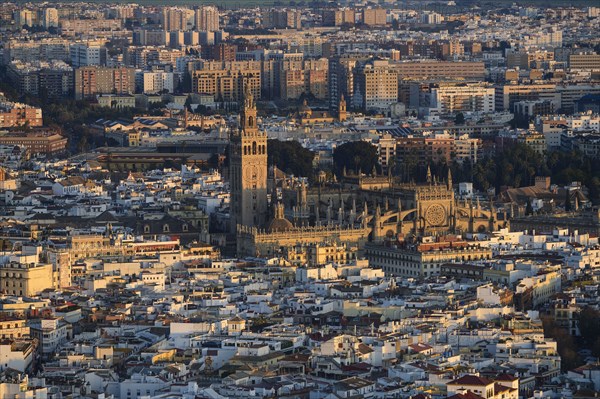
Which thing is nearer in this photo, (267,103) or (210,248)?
(210,248)

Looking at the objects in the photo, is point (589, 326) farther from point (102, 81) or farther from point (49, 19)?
point (49, 19)

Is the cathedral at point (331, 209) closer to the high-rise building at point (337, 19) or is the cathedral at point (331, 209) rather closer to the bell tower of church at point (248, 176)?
the bell tower of church at point (248, 176)

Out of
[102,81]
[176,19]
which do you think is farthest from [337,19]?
[102,81]

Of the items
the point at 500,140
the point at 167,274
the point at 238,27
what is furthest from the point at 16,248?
the point at 238,27

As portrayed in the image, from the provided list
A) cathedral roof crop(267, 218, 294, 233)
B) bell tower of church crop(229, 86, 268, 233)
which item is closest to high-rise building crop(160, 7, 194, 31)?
bell tower of church crop(229, 86, 268, 233)

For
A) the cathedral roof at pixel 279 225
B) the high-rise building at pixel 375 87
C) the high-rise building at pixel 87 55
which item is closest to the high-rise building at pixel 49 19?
the high-rise building at pixel 87 55

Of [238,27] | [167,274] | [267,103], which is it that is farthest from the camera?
[238,27]

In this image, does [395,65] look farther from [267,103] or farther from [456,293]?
[456,293]
